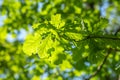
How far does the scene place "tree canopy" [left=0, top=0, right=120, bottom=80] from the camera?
2.16 metres

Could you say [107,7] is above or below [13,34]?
below

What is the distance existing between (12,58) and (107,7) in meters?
3.24

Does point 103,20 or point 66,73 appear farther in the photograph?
point 66,73

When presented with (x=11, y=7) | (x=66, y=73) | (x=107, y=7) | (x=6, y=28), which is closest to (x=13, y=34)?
(x=6, y=28)

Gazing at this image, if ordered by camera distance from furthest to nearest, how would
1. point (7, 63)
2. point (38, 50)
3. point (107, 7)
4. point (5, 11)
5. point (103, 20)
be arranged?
point (107, 7) < point (7, 63) < point (5, 11) < point (103, 20) < point (38, 50)

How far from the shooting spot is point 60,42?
2.24 m

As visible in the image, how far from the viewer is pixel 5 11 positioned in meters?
5.46

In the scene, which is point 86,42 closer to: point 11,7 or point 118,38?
point 118,38

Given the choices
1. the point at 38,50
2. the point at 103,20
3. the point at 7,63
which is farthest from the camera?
the point at 7,63

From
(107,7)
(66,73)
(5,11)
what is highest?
(5,11)

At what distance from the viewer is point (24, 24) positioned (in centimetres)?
535

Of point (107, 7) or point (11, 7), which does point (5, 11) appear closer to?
point (11, 7)

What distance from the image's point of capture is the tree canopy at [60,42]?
2.16 meters

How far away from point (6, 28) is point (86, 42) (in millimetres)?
3597
